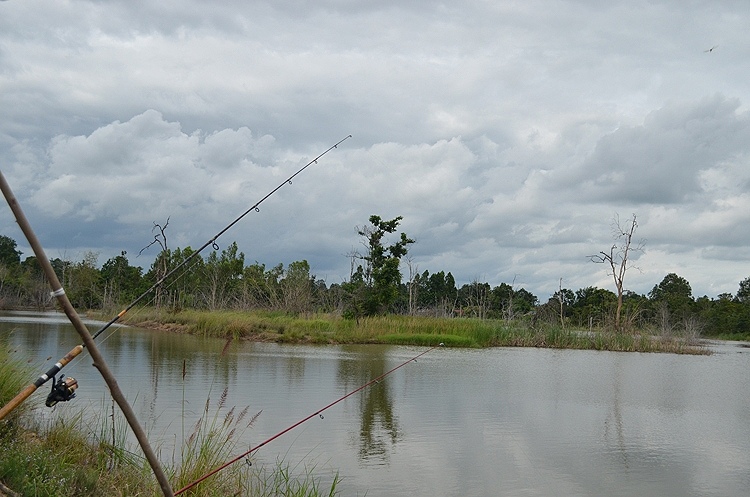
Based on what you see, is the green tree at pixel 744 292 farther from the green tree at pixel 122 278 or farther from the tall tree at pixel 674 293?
the green tree at pixel 122 278

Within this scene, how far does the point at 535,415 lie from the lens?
12.6 meters

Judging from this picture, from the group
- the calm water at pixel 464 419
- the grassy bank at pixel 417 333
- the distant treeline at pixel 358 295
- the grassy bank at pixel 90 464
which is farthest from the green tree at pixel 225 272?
the grassy bank at pixel 90 464

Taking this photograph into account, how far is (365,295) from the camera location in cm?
3538

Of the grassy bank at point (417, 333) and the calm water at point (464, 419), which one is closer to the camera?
the calm water at point (464, 419)

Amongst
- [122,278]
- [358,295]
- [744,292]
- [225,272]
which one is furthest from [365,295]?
[744,292]

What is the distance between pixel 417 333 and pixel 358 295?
219 inches

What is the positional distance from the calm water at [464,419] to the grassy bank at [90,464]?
71 cm

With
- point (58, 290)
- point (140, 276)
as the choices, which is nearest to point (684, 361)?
point (58, 290)

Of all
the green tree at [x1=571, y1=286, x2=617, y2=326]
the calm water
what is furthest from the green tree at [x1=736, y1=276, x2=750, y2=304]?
the calm water

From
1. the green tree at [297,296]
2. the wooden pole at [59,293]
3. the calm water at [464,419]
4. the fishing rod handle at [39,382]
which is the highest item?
the green tree at [297,296]

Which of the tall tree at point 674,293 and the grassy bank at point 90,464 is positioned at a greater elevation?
the tall tree at point 674,293

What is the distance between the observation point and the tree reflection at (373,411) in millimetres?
9039

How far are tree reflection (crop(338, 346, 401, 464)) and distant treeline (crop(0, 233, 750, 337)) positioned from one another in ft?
46.2

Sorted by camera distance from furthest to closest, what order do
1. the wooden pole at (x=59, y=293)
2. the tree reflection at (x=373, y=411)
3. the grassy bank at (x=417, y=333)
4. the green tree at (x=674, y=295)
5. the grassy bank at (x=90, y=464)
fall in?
1. the green tree at (x=674, y=295)
2. the grassy bank at (x=417, y=333)
3. the tree reflection at (x=373, y=411)
4. the grassy bank at (x=90, y=464)
5. the wooden pole at (x=59, y=293)
